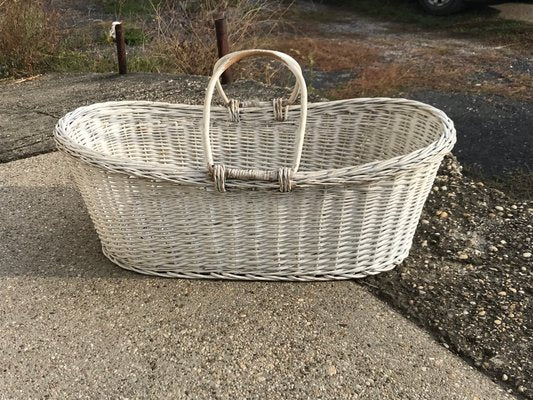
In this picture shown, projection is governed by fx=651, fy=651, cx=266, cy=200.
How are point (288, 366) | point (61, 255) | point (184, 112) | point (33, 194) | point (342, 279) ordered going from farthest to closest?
point (33, 194), point (184, 112), point (61, 255), point (342, 279), point (288, 366)

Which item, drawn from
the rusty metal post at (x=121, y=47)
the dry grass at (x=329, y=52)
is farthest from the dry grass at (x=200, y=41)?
the dry grass at (x=329, y=52)

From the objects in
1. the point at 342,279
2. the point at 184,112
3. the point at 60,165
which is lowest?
the point at 60,165

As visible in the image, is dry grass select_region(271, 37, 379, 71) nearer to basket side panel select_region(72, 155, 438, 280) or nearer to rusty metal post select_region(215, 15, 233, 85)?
rusty metal post select_region(215, 15, 233, 85)

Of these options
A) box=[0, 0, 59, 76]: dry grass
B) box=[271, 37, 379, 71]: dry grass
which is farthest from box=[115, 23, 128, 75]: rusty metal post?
Answer: box=[271, 37, 379, 71]: dry grass

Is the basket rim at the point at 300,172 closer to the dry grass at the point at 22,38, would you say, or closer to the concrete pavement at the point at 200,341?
the concrete pavement at the point at 200,341

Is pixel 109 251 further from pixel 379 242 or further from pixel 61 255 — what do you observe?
pixel 379 242

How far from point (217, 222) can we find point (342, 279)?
46 centimetres

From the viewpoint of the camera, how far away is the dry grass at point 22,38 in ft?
15.5

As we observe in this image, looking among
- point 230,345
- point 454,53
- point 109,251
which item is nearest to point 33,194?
point 109,251

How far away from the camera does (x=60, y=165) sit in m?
3.12

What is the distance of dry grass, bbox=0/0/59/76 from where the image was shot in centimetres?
473

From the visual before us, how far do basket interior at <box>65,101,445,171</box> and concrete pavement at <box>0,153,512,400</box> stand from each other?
1.69ft

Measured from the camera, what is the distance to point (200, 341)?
190 cm

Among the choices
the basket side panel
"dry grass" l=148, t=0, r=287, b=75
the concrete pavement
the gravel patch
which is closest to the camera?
the concrete pavement
